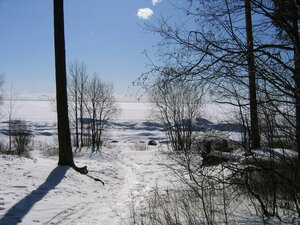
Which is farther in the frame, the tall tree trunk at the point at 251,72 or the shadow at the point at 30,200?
the shadow at the point at 30,200

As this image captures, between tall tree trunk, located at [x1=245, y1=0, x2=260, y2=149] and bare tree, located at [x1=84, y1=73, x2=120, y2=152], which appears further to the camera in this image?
bare tree, located at [x1=84, y1=73, x2=120, y2=152]

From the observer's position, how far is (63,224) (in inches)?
244

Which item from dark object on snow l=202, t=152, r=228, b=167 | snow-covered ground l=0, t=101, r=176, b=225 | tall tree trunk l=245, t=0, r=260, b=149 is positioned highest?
tall tree trunk l=245, t=0, r=260, b=149

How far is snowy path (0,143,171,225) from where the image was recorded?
6.53 m

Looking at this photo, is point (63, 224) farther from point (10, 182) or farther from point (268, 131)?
point (268, 131)

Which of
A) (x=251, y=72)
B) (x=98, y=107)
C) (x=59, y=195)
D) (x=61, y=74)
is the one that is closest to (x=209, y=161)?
(x=251, y=72)

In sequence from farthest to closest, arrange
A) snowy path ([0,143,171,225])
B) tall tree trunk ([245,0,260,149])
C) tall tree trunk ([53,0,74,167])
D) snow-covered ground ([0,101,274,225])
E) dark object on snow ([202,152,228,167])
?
1. tall tree trunk ([53,0,74,167])
2. snowy path ([0,143,171,225])
3. snow-covered ground ([0,101,274,225])
4. dark object on snow ([202,152,228,167])
5. tall tree trunk ([245,0,260,149])

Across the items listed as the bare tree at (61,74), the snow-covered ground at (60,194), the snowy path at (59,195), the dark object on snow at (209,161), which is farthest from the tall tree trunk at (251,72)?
the bare tree at (61,74)

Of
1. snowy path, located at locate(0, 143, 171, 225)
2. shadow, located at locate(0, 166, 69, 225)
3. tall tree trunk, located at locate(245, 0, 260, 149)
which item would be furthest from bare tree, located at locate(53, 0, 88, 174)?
tall tree trunk, located at locate(245, 0, 260, 149)

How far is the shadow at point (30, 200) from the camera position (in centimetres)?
612

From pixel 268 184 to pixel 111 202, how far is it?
424 centimetres

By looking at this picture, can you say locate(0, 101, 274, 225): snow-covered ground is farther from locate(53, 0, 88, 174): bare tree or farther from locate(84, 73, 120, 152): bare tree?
locate(84, 73, 120, 152): bare tree

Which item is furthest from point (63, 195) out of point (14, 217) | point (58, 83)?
point (58, 83)

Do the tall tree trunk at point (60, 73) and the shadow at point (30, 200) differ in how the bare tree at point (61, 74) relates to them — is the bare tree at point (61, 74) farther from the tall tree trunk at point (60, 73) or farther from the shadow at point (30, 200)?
the shadow at point (30, 200)
